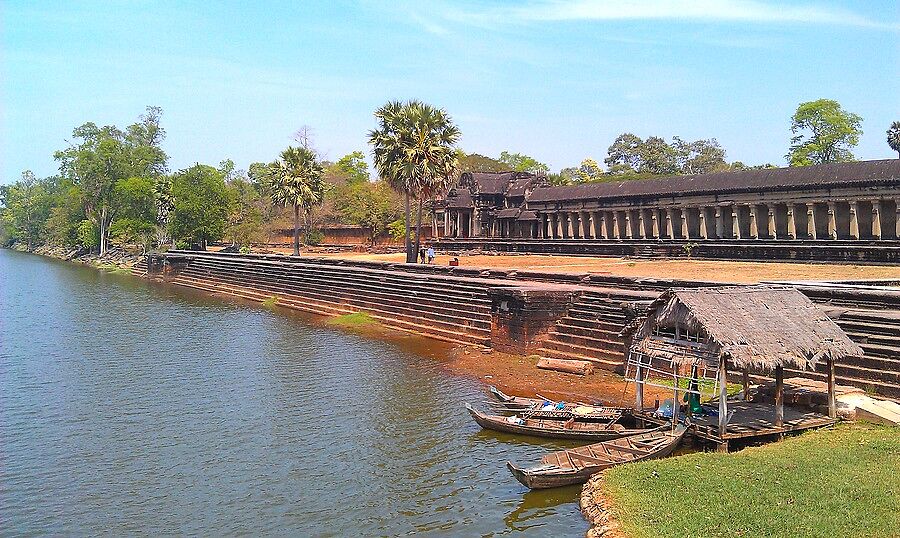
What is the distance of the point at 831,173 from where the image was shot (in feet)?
123

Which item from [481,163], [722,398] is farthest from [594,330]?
[481,163]

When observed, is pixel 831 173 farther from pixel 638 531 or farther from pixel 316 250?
pixel 316 250

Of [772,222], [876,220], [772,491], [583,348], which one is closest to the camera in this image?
[772,491]

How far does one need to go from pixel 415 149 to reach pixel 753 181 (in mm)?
18950

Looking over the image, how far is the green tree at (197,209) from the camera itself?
61.0 meters

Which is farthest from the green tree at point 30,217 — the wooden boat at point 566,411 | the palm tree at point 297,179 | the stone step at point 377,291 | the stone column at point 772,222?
the wooden boat at point 566,411

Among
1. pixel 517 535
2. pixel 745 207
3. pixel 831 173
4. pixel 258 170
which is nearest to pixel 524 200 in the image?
pixel 745 207

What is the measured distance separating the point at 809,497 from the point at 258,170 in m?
97.8

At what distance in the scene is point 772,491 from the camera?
9.64 meters

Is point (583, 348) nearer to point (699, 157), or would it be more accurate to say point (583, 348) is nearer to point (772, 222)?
point (772, 222)

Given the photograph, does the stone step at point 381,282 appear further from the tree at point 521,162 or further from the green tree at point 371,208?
the tree at point 521,162

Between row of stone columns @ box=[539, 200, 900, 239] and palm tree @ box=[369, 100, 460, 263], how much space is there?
1537 cm

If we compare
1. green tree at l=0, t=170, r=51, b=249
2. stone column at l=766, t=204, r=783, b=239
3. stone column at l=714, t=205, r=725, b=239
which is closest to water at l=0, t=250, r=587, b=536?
stone column at l=766, t=204, r=783, b=239

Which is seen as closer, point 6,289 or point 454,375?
point 454,375
